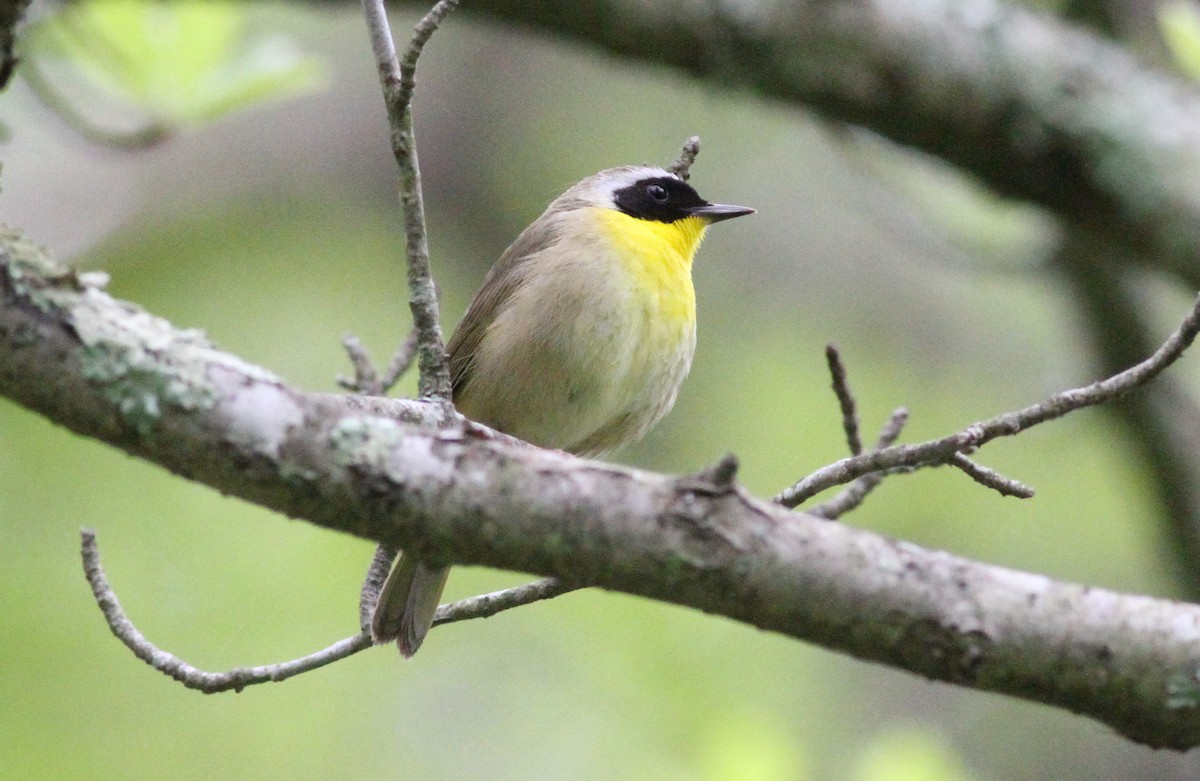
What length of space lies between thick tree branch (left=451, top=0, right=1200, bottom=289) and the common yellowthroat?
4.13ft

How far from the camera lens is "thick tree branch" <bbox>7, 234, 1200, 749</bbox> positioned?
1840mm

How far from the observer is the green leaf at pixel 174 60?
187 inches

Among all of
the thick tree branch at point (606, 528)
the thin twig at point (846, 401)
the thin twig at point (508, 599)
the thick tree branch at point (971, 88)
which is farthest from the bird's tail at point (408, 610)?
the thick tree branch at point (971, 88)

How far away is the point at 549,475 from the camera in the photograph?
192cm

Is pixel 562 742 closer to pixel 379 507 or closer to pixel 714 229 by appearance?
pixel 714 229

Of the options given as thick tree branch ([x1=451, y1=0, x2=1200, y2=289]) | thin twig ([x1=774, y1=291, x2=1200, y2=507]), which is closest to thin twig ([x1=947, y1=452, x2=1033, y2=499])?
thin twig ([x1=774, y1=291, x2=1200, y2=507])

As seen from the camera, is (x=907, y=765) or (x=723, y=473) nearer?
(x=723, y=473)

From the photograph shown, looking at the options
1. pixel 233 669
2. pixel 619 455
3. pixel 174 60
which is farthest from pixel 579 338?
pixel 619 455

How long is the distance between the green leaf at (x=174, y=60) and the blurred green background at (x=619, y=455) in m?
Result: 0.84

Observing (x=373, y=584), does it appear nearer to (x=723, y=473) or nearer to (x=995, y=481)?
(x=995, y=481)

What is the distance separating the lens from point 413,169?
2.70 meters

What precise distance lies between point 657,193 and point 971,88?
1.69 m

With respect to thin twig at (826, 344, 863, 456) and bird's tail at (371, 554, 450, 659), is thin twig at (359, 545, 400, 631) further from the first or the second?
thin twig at (826, 344, 863, 456)

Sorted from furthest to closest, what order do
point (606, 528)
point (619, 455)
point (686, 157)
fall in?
1. point (619, 455)
2. point (686, 157)
3. point (606, 528)
